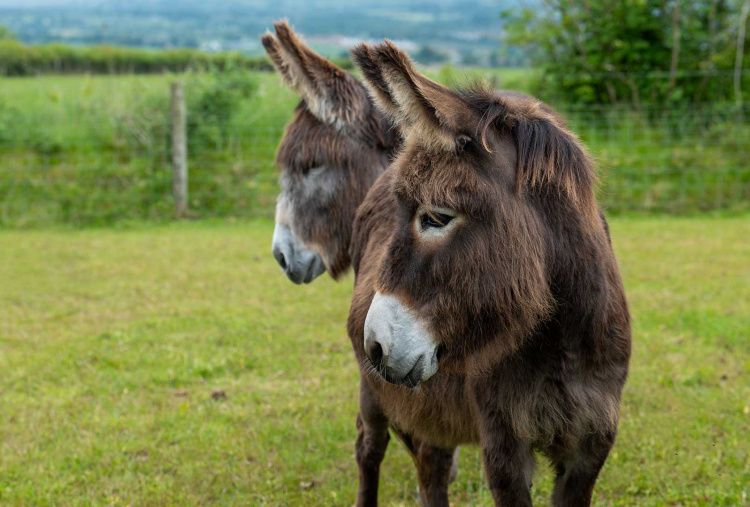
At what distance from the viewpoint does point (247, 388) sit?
5.21 m

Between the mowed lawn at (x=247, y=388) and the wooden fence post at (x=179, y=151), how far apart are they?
2.48m

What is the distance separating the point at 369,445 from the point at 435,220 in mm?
1813

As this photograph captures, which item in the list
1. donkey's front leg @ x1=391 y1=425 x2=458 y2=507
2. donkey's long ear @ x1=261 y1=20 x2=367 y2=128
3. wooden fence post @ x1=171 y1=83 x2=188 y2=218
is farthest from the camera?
wooden fence post @ x1=171 y1=83 x2=188 y2=218

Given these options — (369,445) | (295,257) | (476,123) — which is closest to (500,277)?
(476,123)

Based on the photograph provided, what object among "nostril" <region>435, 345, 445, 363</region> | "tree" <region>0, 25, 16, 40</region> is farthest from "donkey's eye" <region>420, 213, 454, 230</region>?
"tree" <region>0, 25, 16, 40</region>

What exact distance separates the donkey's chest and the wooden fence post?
8561 millimetres

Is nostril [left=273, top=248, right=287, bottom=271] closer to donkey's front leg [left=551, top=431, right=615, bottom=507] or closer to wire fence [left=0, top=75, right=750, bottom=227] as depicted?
donkey's front leg [left=551, top=431, right=615, bottom=507]

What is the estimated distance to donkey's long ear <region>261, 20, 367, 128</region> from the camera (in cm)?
379

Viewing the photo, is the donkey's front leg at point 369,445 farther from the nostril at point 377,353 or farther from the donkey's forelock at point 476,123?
the donkey's forelock at point 476,123

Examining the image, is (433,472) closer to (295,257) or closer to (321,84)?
(295,257)

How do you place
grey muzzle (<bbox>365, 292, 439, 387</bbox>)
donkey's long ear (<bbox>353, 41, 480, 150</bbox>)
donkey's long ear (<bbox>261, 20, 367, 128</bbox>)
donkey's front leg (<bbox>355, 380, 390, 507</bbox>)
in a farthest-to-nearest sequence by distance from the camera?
donkey's long ear (<bbox>261, 20, 367, 128</bbox>)
donkey's front leg (<bbox>355, 380, 390, 507</bbox>)
grey muzzle (<bbox>365, 292, 439, 387</bbox>)
donkey's long ear (<bbox>353, 41, 480, 150</bbox>)

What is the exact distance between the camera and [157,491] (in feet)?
12.7

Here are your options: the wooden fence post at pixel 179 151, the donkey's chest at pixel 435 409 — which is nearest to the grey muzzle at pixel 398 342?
the donkey's chest at pixel 435 409

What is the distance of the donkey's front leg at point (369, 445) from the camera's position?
3.45 meters
